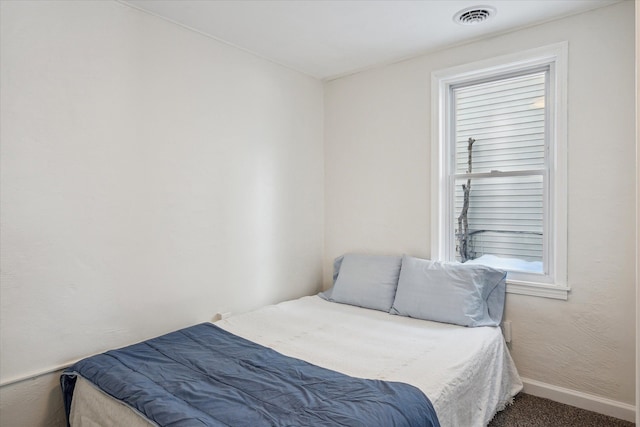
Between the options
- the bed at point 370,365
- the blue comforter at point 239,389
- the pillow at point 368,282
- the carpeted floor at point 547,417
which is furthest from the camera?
A: the pillow at point 368,282

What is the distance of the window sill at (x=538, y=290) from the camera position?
240 centimetres

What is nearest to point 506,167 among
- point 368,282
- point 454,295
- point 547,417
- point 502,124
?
point 502,124

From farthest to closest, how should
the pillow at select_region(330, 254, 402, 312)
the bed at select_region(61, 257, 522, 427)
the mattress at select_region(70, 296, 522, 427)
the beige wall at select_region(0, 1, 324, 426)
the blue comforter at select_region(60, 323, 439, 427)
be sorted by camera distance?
the pillow at select_region(330, 254, 402, 312)
the beige wall at select_region(0, 1, 324, 426)
the mattress at select_region(70, 296, 522, 427)
the bed at select_region(61, 257, 522, 427)
the blue comforter at select_region(60, 323, 439, 427)

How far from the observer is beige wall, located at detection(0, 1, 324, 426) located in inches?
72.6

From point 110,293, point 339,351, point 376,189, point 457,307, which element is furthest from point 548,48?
point 110,293

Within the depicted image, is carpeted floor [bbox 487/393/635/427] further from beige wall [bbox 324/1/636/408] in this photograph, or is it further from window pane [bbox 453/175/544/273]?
window pane [bbox 453/175/544/273]

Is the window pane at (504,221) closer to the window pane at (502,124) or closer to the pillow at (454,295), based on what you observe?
the window pane at (502,124)

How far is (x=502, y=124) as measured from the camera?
2.74 m

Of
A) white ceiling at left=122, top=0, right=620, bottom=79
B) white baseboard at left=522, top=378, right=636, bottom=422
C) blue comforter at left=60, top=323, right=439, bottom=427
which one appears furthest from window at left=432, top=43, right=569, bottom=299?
blue comforter at left=60, top=323, right=439, bottom=427

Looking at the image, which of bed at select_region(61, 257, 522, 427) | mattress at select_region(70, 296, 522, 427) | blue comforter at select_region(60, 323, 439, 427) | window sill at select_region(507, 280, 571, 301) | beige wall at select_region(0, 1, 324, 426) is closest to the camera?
blue comforter at select_region(60, 323, 439, 427)

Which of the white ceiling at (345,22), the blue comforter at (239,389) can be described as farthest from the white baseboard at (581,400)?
the white ceiling at (345,22)

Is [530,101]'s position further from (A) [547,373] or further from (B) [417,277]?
(A) [547,373]

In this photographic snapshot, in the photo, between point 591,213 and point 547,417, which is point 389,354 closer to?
point 547,417

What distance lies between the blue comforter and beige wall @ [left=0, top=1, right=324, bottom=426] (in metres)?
0.29
